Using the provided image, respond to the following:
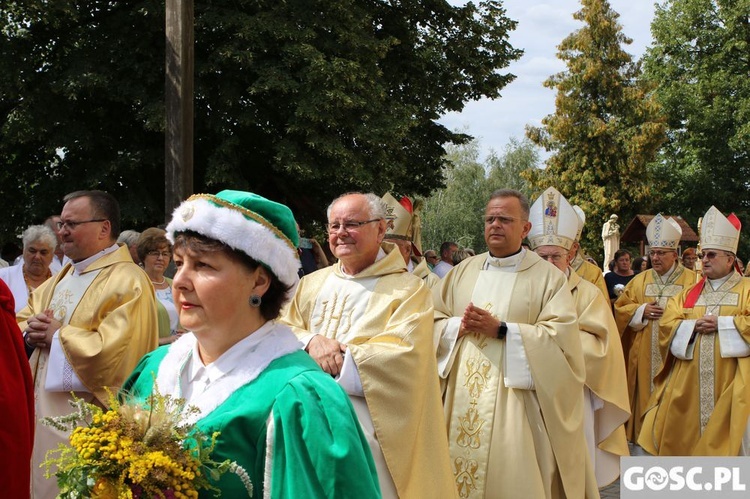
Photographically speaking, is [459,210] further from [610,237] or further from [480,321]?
[480,321]

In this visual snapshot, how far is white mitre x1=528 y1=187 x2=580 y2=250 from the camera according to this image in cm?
784

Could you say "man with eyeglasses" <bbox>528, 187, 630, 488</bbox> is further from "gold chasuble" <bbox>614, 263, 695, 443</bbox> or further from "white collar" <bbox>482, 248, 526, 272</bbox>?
"gold chasuble" <bbox>614, 263, 695, 443</bbox>

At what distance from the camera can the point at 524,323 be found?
6.10 metres

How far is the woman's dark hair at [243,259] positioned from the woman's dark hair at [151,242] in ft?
14.8

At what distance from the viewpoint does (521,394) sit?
19.6 feet

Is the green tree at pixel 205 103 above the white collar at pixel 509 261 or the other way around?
above

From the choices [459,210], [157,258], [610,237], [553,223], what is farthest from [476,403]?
[459,210]

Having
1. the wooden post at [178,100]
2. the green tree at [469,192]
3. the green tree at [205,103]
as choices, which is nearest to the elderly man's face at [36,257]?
the wooden post at [178,100]

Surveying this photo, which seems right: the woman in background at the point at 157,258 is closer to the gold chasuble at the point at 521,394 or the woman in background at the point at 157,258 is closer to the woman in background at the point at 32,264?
the woman in background at the point at 32,264

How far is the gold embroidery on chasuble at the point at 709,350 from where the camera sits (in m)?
8.66

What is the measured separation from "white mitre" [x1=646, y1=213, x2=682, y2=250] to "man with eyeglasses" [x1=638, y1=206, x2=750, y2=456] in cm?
125

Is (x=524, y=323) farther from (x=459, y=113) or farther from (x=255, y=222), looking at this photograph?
(x=459, y=113)

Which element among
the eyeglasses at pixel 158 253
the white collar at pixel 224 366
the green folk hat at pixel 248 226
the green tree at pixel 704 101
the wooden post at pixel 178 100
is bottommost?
the white collar at pixel 224 366

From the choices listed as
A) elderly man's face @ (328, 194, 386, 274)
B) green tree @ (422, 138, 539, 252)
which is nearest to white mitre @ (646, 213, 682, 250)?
elderly man's face @ (328, 194, 386, 274)
